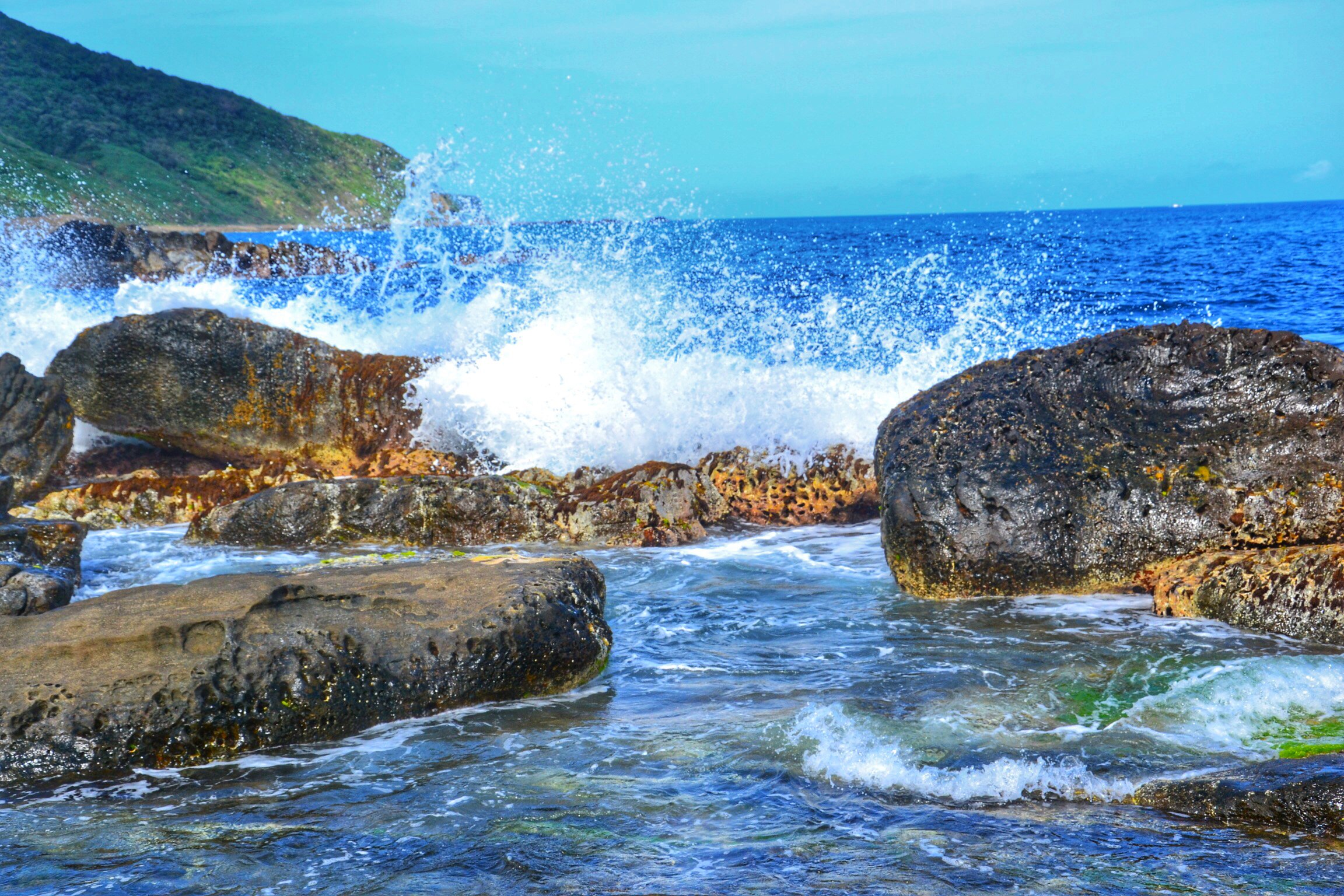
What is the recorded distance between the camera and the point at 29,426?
9211 mm

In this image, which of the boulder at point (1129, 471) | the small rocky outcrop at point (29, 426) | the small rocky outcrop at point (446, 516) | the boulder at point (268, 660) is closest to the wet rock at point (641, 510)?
the small rocky outcrop at point (446, 516)

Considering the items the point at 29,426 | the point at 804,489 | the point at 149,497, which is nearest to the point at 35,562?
the point at 149,497

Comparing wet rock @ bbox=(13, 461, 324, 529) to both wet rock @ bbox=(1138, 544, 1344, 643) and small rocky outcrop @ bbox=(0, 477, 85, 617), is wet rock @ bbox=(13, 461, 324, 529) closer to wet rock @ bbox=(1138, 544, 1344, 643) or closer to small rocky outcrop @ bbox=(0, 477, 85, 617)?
small rocky outcrop @ bbox=(0, 477, 85, 617)

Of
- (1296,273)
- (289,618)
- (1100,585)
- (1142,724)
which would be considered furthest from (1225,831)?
(1296,273)

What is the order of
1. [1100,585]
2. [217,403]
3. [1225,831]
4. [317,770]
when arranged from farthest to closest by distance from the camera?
[217,403] → [1100,585] → [317,770] → [1225,831]

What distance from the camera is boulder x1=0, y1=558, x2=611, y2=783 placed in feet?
13.1

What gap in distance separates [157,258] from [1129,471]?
4576 centimetres

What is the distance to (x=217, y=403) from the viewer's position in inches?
389

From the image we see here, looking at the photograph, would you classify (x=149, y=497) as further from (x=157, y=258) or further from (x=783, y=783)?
(x=157, y=258)

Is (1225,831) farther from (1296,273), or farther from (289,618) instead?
(1296,273)

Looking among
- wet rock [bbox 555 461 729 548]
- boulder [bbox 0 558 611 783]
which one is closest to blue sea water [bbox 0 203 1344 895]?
boulder [bbox 0 558 611 783]

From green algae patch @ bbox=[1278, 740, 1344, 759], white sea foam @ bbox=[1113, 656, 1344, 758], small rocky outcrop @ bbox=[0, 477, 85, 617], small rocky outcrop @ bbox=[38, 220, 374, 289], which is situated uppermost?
small rocky outcrop @ bbox=[38, 220, 374, 289]

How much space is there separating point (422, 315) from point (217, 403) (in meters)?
3.80

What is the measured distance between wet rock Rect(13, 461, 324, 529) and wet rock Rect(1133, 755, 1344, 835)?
23.0ft
